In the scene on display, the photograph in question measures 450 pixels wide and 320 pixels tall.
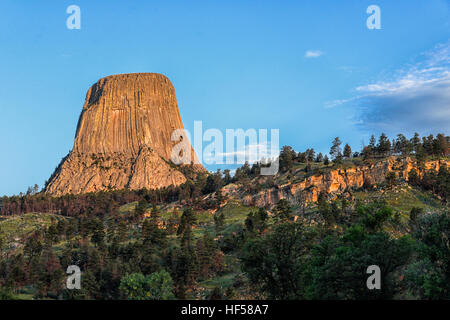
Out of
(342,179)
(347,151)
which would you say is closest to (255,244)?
(342,179)

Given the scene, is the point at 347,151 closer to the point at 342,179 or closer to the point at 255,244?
the point at 342,179

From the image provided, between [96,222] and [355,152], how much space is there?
10346cm

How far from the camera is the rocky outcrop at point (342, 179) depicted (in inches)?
4774

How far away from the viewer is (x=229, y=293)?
172ft

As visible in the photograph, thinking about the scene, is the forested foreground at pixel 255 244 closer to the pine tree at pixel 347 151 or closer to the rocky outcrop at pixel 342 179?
the pine tree at pixel 347 151

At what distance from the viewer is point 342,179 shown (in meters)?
126

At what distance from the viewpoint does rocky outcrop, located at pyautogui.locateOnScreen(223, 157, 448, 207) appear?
398 ft

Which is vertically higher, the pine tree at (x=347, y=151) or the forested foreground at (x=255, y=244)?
the pine tree at (x=347, y=151)

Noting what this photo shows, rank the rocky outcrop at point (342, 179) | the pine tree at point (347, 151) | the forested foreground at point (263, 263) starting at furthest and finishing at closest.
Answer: the pine tree at point (347, 151), the rocky outcrop at point (342, 179), the forested foreground at point (263, 263)

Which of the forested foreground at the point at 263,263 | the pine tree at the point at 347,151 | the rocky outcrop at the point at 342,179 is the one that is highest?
the pine tree at the point at 347,151

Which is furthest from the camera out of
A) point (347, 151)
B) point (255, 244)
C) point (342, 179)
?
point (347, 151)

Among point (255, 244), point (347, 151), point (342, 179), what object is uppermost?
point (347, 151)

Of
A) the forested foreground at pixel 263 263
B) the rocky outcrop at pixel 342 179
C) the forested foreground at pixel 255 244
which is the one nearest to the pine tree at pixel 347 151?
the forested foreground at pixel 255 244
